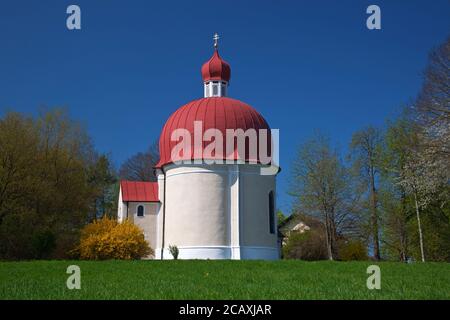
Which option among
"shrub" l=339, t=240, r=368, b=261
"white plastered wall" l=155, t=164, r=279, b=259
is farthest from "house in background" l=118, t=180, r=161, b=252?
"shrub" l=339, t=240, r=368, b=261

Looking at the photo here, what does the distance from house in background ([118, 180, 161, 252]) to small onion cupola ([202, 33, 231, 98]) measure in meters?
6.82

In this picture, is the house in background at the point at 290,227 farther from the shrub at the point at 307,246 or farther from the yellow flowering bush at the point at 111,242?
the yellow flowering bush at the point at 111,242

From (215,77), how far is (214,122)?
4780mm

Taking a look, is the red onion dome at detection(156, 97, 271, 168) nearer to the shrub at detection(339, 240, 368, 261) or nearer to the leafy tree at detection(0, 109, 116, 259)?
the leafy tree at detection(0, 109, 116, 259)

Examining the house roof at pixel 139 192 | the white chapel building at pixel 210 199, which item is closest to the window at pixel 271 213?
the white chapel building at pixel 210 199

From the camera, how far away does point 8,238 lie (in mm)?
24500

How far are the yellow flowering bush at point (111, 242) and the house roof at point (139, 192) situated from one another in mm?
2740

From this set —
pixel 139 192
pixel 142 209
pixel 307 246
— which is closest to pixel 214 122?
pixel 139 192

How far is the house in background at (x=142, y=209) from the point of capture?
27.7 meters

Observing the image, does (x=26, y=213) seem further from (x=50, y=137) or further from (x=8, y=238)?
(x=50, y=137)

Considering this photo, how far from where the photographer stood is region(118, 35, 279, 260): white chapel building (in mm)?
25203

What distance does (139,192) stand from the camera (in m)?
28.5

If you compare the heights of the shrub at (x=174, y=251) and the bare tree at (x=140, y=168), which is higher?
the bare tree at (x=140, y=168)

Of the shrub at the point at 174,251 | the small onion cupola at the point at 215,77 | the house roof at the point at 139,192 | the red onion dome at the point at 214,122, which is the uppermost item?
the small onion cupola at the point at 215,77
